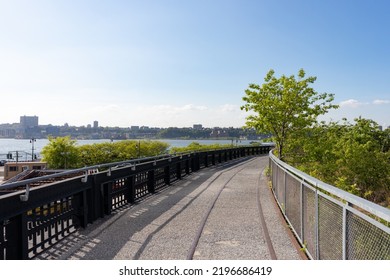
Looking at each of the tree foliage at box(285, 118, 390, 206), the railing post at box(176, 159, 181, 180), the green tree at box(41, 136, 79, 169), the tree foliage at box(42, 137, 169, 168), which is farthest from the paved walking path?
the green tree at box(41, 136, 79, 169)

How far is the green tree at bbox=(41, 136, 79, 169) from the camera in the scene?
62.4 metres

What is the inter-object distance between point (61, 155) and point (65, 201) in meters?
58.7

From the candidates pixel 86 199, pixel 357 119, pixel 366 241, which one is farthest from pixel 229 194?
pixel 357 119

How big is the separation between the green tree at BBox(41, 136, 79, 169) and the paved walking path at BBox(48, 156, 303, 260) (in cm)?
5448

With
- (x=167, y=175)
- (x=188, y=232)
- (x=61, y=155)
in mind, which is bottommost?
(x=61, y=155)

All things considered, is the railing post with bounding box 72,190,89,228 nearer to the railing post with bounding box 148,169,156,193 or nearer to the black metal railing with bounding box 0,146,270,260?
the black metal railing with bounding box 0,146,270,260

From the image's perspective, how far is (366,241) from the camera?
3.60 m

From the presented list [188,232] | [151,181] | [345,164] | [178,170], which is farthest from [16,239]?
[345,164]

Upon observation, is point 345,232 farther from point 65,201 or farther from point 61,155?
point 61,155

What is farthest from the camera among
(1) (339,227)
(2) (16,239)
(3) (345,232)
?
(2) (16,239)

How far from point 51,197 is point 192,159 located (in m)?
15.4

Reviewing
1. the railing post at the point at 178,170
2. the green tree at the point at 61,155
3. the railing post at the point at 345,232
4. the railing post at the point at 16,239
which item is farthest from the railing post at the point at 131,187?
the green tree at the point at 61,155

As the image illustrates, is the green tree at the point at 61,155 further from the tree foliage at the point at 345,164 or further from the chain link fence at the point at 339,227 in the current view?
the chain link fence at the point at 339,227

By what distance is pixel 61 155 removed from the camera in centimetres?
6256
